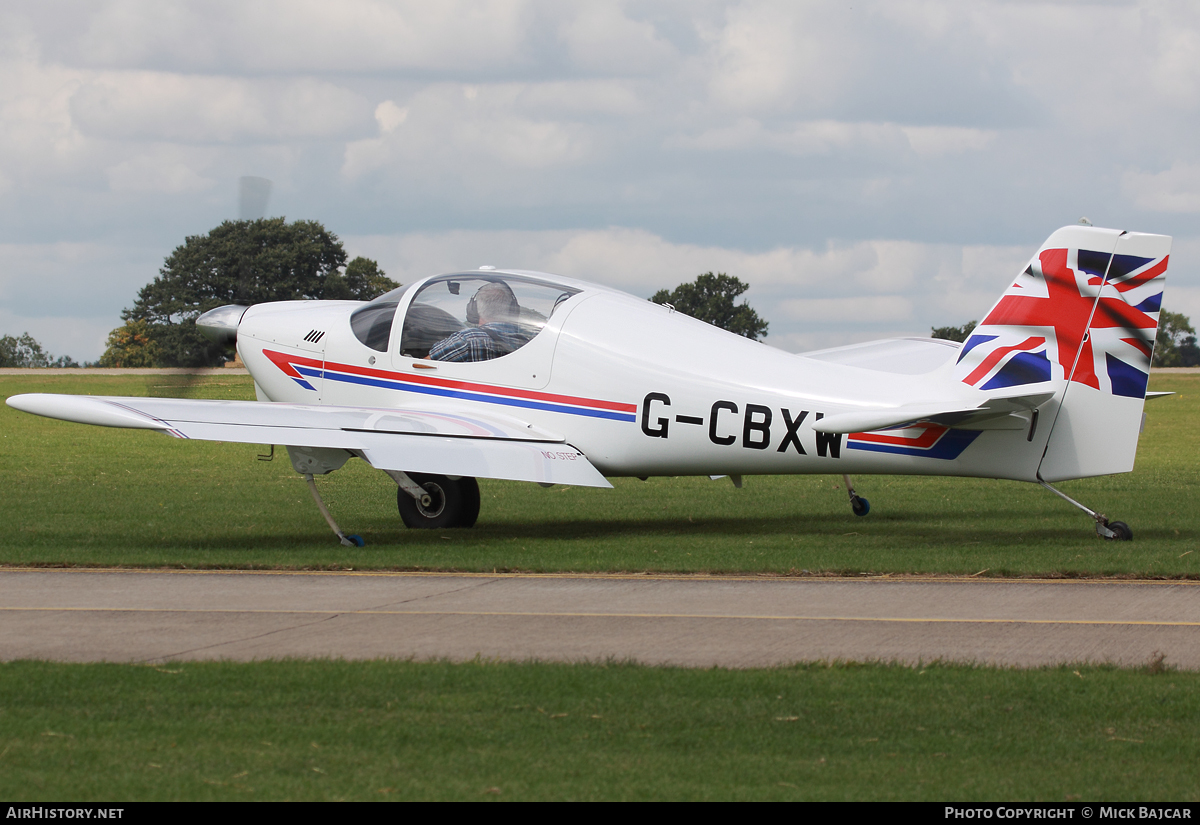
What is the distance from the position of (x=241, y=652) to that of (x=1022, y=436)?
8037 millimetres

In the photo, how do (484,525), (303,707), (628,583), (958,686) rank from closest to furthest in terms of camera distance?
(303,707) < (958,686) < (628,583) < (484,525)

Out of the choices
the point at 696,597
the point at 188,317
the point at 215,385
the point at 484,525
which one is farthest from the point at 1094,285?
the point at 215,385

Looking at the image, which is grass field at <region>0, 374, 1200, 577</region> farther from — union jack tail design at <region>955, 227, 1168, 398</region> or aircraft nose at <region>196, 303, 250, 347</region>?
A: union jack tail design at <region>955, 227, 1168, 398</region>

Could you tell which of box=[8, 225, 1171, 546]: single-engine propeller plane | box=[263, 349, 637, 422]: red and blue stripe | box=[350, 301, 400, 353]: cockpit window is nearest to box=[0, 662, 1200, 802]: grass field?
box=[8, 225, 1171, 546]: single-engine propeller plane

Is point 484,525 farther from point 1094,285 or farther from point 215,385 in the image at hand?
point 215,385

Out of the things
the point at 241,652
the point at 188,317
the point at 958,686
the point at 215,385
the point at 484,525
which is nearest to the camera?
the point at 958,686

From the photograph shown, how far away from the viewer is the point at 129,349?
10588 centimetres

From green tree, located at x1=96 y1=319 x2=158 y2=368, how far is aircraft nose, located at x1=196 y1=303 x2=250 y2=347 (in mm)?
81049

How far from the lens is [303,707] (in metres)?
6.88

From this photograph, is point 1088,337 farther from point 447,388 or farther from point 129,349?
point 129,349

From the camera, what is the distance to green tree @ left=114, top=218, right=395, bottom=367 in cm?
1844

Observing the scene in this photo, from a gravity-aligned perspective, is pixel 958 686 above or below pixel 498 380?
below
